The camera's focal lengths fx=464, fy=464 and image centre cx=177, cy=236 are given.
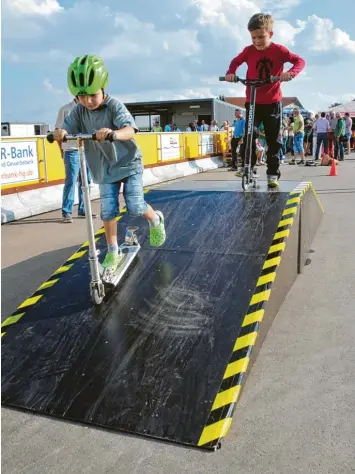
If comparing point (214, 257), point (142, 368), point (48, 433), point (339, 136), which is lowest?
point (48, 433)

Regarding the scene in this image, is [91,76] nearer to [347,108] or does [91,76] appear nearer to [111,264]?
[111,264]

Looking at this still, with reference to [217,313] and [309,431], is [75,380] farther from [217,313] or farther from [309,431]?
[309,431]

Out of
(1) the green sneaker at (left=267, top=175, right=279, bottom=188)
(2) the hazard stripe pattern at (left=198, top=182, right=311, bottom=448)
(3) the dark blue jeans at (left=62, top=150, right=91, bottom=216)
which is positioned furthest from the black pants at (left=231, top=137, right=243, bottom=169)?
(2) the hazard stripe pattern at (left=198, top=182, right=311, bottom=448)

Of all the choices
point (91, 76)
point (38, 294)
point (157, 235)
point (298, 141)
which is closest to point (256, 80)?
point (157, 235)

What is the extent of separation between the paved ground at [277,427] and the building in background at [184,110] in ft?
112

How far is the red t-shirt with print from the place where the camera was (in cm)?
562

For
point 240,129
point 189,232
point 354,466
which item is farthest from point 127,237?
point 240,129

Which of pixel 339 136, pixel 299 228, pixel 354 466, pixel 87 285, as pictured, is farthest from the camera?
pixel 339 136

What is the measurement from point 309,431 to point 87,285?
221cm

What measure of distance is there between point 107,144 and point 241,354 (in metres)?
2.04

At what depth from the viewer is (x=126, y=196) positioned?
4105mm

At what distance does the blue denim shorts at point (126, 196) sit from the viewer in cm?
407

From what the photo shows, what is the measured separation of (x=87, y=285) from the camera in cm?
404

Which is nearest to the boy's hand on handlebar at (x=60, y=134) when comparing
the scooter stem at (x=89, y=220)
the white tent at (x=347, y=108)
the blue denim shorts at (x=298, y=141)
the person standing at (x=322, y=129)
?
the scooter stem at (x=89, y=220)
